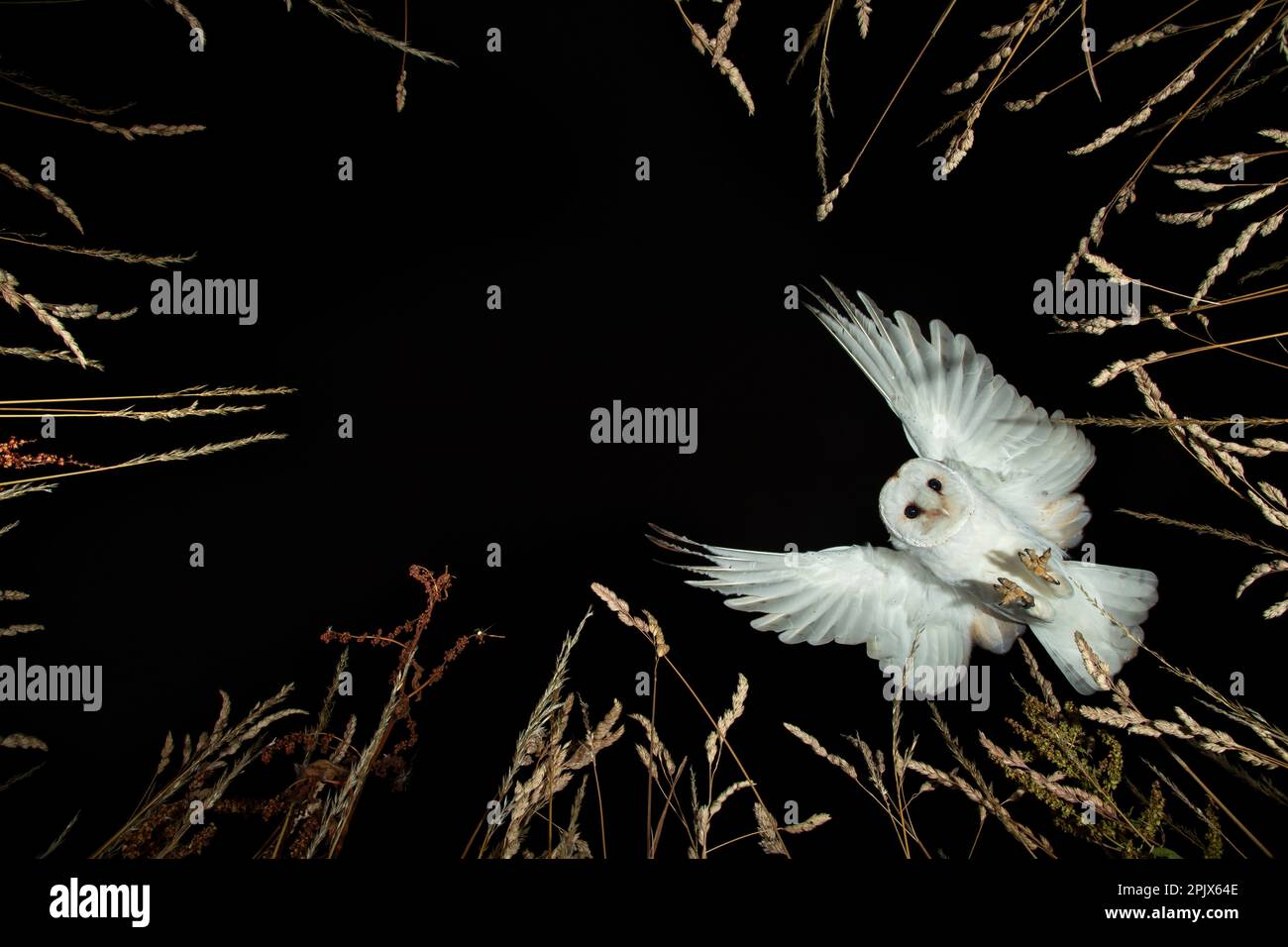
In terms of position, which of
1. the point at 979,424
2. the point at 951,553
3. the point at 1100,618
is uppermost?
the point at 979,424

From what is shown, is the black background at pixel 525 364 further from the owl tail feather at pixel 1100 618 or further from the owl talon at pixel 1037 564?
the owl talon at pixel 1037 564

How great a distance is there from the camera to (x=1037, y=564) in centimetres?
102

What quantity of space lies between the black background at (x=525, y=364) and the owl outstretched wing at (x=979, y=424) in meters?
0.09

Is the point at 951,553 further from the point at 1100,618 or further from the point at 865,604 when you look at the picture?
the point at 1100,618

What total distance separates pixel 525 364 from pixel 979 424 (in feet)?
2.45

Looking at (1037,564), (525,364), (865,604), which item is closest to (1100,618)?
(1037,564)

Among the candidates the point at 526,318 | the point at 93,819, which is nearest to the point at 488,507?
the point at 526,318

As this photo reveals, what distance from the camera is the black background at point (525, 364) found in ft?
3.73

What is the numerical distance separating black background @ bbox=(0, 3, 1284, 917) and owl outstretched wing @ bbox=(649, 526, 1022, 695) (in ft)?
0.22

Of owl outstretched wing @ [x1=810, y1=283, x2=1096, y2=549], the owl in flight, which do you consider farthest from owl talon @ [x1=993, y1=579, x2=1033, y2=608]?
owl outstretched wing @ [x1=810, y1=283, x2=1096, y2=549]

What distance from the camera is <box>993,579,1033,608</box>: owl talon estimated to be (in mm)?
980

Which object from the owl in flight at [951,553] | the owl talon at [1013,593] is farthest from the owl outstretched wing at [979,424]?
the owl talon at [1013,593]

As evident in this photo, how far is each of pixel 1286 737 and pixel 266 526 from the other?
1.39 metres

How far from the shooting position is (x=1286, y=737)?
68cm
